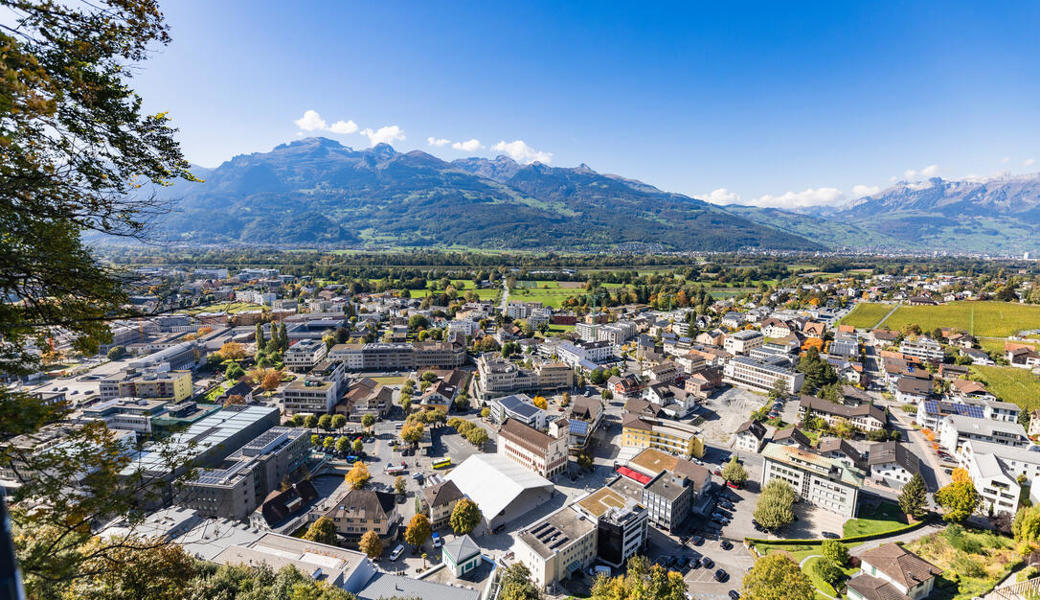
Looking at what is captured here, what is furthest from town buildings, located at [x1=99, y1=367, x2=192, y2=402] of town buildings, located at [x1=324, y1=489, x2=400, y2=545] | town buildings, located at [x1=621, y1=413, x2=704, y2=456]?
town buildings, located at [x1=621, y1=413, x2=704, y2=456]

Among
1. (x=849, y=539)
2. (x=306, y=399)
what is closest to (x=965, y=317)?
(x=849, y=539)

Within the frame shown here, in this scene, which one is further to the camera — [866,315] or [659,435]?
[866,315]

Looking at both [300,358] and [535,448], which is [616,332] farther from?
[300,358]

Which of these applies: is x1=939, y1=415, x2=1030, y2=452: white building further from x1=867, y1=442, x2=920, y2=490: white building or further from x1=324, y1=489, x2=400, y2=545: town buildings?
x1=324, y1=489, x2=400, y2=545: town buildings

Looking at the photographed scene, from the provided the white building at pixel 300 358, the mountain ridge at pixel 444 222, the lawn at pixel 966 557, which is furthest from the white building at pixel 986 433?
the mountain ridge at pixel 444 222

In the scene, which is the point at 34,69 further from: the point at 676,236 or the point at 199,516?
the point at 676,236

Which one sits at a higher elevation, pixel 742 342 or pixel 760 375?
pixel 742 342
